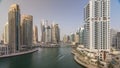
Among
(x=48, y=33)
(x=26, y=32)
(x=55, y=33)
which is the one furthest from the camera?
(x=26, y=32)

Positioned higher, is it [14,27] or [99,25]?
[14,27]

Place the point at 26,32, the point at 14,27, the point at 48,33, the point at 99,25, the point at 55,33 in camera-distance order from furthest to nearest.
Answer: the point at 26,32
the point at 14,27
the point at 48,33
the point at 55,33
the point at 99,25

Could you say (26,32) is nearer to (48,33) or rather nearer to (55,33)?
(48,33)

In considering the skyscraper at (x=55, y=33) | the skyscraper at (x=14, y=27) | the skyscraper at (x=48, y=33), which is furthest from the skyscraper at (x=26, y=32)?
the skyscraper at (x=55, y=33)

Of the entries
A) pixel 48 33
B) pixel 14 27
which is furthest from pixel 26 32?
pixel 48 33

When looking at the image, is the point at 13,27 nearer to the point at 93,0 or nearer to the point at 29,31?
the point at 29,31

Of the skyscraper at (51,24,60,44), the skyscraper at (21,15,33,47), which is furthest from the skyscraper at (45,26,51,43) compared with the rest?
the skyscraper at (21,15,33,47)
